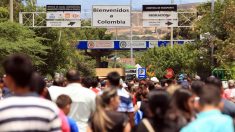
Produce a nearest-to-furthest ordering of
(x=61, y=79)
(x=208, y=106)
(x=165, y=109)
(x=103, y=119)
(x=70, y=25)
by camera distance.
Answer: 1. (x=208, y=106)
2. (x=165, y=109)
3. (x=103, y=119)
4. (x=61, y=79)
5. (x=70, y=25)

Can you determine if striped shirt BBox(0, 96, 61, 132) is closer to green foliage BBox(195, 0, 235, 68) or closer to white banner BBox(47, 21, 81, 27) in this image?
green foliage BBox(195, 0, 235, 68)

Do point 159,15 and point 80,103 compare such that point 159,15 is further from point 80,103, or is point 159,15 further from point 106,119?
point 106,119

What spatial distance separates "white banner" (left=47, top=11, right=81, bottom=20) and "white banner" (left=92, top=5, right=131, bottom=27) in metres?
1.35

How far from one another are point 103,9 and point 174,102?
49.6 meters

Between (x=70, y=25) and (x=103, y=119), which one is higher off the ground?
(x=70, y=25)

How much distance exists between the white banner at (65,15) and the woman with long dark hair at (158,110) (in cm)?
4939

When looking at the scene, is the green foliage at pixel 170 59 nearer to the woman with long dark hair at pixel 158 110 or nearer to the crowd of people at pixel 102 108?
the crowd of people at pixel 102 108

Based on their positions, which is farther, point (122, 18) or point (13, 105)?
point (122, 18)

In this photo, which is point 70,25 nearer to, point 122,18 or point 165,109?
point 122,18

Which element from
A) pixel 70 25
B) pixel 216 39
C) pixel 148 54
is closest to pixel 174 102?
pixel 216 39

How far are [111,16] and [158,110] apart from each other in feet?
163

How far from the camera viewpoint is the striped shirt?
6.40 m

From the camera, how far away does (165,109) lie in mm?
7770

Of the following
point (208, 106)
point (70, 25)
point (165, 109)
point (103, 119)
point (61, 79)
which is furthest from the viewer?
point (70, 25)
